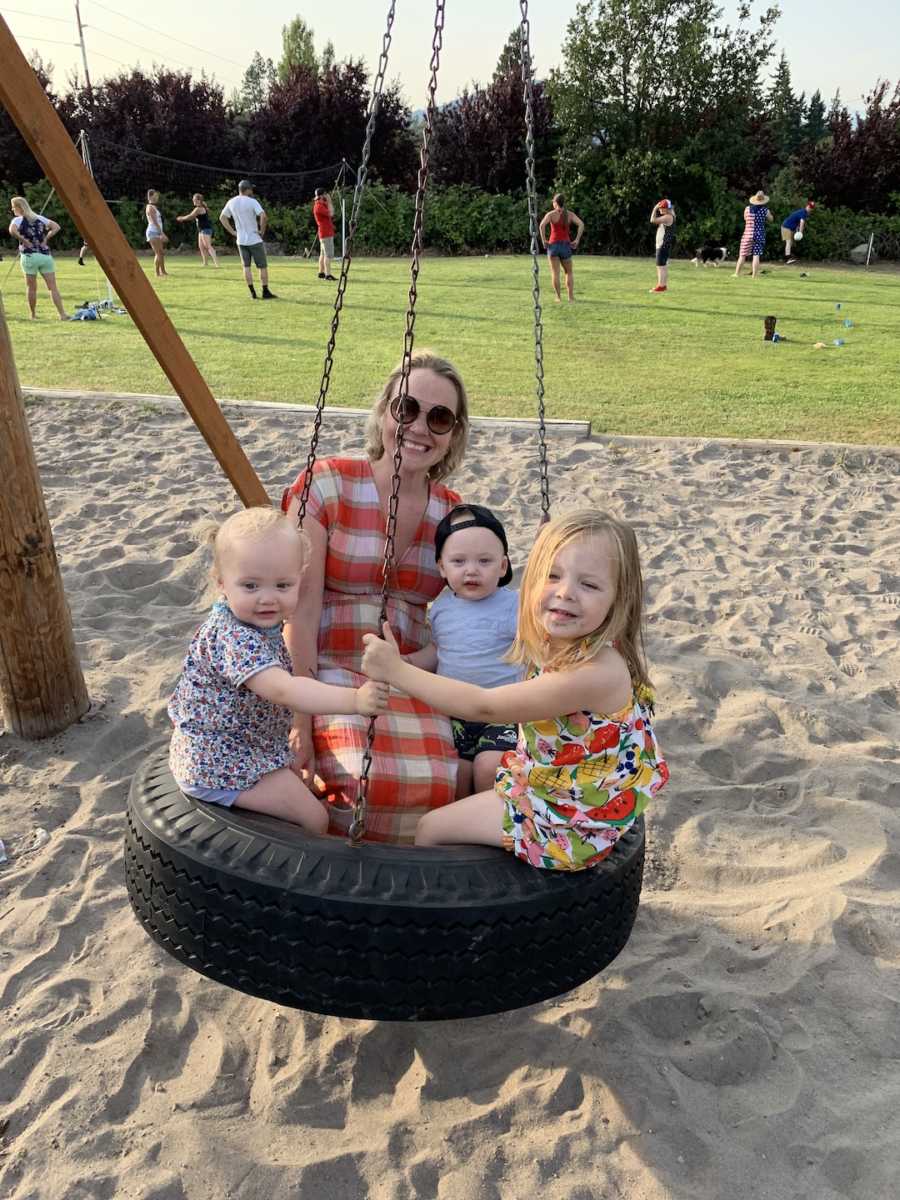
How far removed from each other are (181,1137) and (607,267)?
20.2 m

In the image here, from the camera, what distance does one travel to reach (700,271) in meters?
19.6

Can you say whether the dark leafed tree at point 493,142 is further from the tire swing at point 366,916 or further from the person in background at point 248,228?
the tire swing at point 366,916

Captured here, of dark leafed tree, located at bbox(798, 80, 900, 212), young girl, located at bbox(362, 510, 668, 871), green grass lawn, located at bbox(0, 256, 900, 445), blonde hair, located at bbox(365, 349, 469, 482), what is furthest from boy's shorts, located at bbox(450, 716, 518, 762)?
dark leafed tree, located at bbox(798, 80, 900, 212)

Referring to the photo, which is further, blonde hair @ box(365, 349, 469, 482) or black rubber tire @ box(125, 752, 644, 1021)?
blonde hair @ box(365, 349, 469, 482)

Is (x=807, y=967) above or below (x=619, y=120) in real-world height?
below

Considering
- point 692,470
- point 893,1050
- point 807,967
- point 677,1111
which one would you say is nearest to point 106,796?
point 677,1111

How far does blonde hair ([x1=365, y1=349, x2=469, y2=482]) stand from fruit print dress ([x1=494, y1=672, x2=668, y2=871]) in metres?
1.08

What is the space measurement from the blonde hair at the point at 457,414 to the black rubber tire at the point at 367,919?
1.25 m

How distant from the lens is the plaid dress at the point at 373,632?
2.35 m

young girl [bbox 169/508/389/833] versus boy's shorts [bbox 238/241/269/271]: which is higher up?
boy's shorts [bbox 238/241/269/271]

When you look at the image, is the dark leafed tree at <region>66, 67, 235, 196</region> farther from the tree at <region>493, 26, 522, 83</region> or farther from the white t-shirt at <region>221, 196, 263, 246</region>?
the white t-shirt at <region>221, 196, 263, 246</region>

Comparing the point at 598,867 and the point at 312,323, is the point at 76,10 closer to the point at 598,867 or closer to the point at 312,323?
the point at 312,323

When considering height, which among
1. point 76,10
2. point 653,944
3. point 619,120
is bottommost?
point 653,944

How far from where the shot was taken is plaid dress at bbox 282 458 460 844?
2.35 meters
